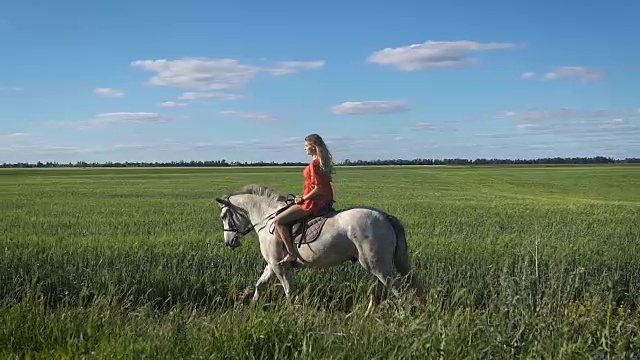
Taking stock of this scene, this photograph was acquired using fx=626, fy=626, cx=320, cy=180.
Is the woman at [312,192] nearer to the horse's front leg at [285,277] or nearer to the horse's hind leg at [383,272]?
the horse's front leg at [285,277]

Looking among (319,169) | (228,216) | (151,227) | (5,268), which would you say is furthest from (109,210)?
(319,169)

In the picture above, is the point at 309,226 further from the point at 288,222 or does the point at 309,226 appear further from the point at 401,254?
the point at 401,254

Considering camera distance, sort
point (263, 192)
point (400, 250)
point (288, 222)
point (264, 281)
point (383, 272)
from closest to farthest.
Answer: point (383, 272) → point (400, 250) → point (288, 222) → point (264, 281) → point (263, 192)

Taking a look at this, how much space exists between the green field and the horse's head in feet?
2.27

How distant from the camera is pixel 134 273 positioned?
33.4 feet

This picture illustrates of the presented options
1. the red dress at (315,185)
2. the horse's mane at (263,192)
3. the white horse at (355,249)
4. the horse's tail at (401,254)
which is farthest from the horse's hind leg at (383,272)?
the horse's mane at (263,192)

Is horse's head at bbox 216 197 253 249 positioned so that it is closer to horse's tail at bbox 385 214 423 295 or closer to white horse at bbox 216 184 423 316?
white horse at bbox 216 184 423 316

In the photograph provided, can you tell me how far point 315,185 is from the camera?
8.37 metres

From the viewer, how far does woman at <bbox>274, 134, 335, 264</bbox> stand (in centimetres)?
827

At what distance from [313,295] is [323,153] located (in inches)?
106

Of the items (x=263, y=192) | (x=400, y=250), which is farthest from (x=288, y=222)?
(x=400, y=250)

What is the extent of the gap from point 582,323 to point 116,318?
4692 mm

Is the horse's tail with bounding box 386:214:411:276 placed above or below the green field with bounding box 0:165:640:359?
above

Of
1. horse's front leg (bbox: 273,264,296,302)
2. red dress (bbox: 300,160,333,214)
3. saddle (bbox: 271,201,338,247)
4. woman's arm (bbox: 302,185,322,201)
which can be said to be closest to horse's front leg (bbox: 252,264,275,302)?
horse's front leg (bbox: 273,264,296,302)
